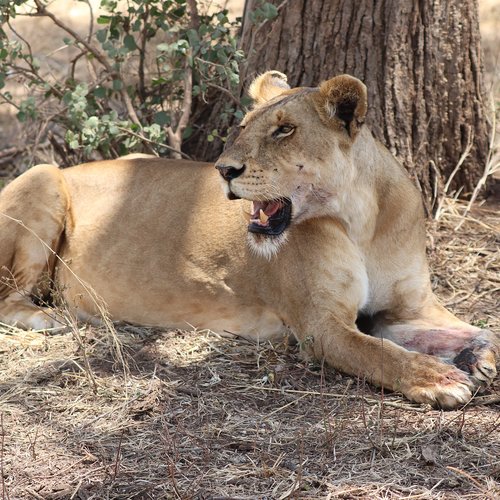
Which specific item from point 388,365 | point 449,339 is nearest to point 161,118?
point 449,339

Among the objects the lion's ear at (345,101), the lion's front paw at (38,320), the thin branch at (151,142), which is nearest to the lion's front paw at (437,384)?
the lion's ear at (345,101)

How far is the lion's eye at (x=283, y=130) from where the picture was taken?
14.2 feet

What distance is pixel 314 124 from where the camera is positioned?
431 cm

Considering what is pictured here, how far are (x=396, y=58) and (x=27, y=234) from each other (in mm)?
2391

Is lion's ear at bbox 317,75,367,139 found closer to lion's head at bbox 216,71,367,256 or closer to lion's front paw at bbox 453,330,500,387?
lion's head at bbox 216,71,367,256

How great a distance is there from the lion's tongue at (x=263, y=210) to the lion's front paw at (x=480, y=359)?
40.9 inches

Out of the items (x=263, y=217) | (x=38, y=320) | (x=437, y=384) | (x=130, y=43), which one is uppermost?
(x=130, y=43)

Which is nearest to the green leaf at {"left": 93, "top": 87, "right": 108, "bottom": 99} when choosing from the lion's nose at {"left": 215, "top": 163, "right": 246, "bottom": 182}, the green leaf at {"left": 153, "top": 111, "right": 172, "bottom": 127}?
the green leaf at {"left": 153, "top": 111, "right": 172, "bottom": 127}

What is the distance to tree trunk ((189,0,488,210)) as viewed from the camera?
5.80 metres

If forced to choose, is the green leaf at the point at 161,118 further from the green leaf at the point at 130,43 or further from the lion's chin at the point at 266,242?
the lion's chin at the point at 266,242

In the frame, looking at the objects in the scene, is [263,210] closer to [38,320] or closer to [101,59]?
[38,320]

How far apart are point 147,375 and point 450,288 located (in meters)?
1.96

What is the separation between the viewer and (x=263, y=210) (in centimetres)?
446

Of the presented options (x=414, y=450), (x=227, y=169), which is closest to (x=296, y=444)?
(x=414, y=450)
